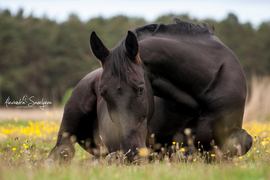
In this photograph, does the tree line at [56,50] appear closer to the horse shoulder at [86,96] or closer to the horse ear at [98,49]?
the horse shoulder at [86,96]

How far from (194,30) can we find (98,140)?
2.31m

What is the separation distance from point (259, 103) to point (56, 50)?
3623 centimetres

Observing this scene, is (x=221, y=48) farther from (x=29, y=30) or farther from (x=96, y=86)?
(x=29, y=30)

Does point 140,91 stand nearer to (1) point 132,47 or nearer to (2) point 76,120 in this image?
(1) point 132,47

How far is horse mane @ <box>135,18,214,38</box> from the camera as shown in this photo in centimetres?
771

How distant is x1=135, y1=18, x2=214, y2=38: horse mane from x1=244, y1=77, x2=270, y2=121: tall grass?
35.9 ft

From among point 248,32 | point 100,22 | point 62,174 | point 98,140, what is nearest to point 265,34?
point 248,32

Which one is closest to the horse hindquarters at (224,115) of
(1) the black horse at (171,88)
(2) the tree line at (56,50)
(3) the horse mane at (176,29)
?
(1) the black horse at (171,88)

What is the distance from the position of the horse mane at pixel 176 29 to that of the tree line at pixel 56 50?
Answer: 35882 mm

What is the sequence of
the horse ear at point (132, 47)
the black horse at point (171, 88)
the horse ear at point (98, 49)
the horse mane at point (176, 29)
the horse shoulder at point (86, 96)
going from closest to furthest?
the black horse at point (171, 88) < the horse ear at point (132, 47) < the horse ear at point (98, 49) < the horse mane at point (176, 29) < the horse shoulder at point (86, 96)

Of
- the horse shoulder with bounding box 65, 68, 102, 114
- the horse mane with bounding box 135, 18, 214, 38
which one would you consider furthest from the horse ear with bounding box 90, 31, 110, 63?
the horse shoulder with bounding box 65, 68, 102, 114

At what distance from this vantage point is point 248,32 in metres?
58.8

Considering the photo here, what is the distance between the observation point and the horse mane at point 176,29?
25.3 ft

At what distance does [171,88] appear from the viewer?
7.40 metres
